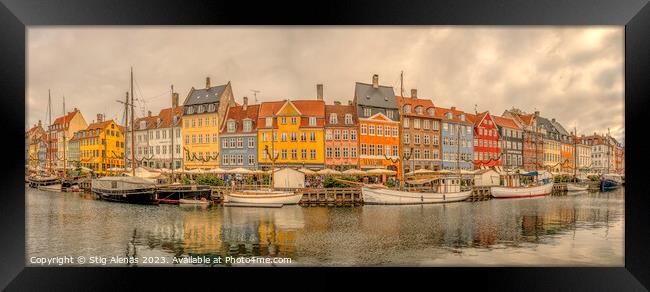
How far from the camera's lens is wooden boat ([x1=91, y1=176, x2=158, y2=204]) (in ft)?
19.1

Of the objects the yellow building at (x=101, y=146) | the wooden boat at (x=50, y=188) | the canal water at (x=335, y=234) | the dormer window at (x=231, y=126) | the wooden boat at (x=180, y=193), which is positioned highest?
the dormer window at (x=231, y=126)

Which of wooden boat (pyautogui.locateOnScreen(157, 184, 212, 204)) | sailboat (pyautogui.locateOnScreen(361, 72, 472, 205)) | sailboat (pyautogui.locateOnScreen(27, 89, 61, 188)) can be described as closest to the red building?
sailboat (pyautogui.locateOnScreen(361, 72, 472, 205))

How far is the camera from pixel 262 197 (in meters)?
6.33

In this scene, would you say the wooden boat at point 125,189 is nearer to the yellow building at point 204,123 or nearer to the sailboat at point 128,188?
the sailboat at point 128,188

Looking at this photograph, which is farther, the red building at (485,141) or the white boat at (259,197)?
the white boat at (259,197)

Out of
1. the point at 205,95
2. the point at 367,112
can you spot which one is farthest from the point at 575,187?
the point at 205,95

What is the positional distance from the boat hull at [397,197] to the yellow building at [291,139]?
0.94 meters

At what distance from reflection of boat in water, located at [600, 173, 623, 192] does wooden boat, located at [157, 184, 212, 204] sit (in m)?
5.61

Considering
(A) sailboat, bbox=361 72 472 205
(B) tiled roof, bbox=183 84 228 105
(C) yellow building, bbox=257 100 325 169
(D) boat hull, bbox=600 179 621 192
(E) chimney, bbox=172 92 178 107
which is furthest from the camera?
(A) sailboat, bbox=361 72 472 205

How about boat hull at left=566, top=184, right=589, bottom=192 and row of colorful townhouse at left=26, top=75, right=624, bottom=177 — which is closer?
row of colorful townhouse at left=26, top=75, right=624, bottom=177

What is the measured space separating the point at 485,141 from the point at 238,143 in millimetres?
3648

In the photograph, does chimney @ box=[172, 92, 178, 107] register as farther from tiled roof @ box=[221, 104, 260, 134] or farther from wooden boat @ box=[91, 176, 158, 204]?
wooden boat @ box=[91, 176, 158, 204]

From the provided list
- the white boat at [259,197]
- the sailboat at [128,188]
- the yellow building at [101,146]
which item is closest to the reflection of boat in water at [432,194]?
the white boat at [259,197]

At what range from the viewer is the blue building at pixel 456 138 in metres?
5.68
